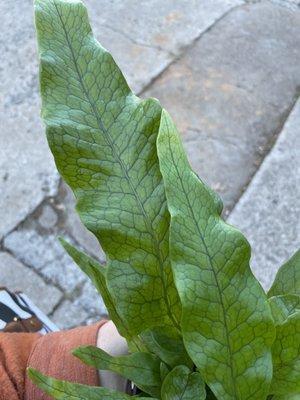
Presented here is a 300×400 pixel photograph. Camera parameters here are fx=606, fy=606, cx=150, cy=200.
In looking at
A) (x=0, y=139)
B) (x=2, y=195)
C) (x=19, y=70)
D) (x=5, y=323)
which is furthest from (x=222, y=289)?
(x=19, y=70)

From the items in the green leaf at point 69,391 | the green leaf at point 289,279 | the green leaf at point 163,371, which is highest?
the green leaf at point 69,391

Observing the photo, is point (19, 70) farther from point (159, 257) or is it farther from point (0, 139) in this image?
point (159, 257)

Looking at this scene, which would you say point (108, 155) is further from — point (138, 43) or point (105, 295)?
point (138, 43)

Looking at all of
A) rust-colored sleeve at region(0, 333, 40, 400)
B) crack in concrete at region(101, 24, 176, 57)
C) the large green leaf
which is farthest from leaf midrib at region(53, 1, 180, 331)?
crack in concrete at region(101, 24, 176, 57)

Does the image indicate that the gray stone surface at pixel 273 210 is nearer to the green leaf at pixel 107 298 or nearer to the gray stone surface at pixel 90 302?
the gray stone surface at pixel 90 302

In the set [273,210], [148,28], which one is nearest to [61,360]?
[273,210]

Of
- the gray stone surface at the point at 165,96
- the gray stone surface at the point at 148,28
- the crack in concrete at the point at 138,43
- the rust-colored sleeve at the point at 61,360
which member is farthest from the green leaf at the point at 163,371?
the crack in concrete at the point at 138,43

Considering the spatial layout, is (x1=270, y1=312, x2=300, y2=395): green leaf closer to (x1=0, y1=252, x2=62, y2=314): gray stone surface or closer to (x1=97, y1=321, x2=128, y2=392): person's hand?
(x1=97, y1=321, x2=128, y2=392): person's hand
